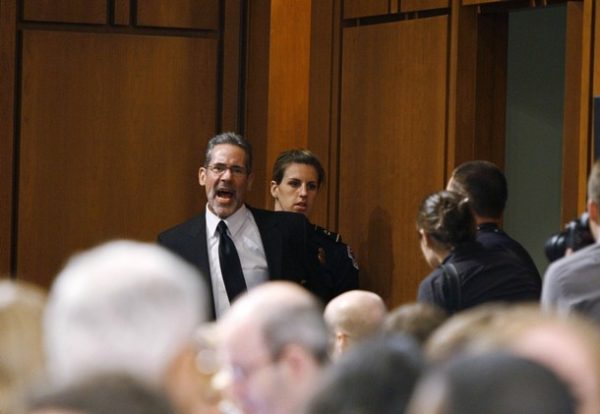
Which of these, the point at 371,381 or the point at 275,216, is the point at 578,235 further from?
the point at 371,381

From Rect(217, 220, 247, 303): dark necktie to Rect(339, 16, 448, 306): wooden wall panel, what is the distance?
1.28m

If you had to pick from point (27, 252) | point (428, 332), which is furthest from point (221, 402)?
point (27, 252)

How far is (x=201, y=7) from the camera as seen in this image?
7.66 metres

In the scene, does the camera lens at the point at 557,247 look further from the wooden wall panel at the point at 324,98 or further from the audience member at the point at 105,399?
the wooden wall panel at the point at 324,98

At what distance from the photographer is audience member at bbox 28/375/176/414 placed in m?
1.44

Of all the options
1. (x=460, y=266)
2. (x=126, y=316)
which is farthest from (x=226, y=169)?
(x=126, y=316)

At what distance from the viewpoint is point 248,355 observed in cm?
227

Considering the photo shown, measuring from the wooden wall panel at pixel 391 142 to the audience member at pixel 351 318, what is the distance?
3183 mm

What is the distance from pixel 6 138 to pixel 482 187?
10.7 feet

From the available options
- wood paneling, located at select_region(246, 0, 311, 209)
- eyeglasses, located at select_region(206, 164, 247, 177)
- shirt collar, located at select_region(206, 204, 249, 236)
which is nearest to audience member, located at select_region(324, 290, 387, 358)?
shirt collar, located at select_region(206, 204, 249, 236)

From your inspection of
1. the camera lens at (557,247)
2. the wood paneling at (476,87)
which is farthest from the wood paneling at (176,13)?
the camera lens at (557,247)

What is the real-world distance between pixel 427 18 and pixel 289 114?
1044 mm

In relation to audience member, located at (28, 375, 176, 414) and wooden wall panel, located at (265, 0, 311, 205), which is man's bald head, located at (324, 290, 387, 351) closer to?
audience member, located at (28, 375, 176, 414)

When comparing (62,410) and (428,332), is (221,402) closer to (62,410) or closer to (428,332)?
(428,332)
